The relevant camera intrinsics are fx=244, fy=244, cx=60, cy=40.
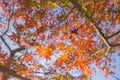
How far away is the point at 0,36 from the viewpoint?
11.6 m

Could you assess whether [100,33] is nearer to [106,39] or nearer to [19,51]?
[106,39]

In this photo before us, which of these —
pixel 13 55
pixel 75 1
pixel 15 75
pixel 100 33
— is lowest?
pixel 15 75

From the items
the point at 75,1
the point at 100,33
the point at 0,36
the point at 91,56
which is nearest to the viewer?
the point at 75,1

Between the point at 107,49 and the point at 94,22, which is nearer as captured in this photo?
the point at 94,22

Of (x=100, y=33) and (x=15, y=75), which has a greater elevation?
(x=100, y=33)

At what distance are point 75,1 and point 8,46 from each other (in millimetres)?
7645

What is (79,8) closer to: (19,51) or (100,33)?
(100,33)

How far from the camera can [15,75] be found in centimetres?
820

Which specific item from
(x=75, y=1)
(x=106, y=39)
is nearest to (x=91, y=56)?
(x=106, y=39)

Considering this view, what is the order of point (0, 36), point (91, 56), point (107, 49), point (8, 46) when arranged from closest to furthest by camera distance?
point (107, 49) → point (91, 56) → point (0, 36) → point (8, 46)

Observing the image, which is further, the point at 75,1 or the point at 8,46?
the point at 8,46

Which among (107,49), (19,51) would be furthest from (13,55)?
(107,49)

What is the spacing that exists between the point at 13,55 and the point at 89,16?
8.02 m

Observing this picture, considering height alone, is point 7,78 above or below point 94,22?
above
